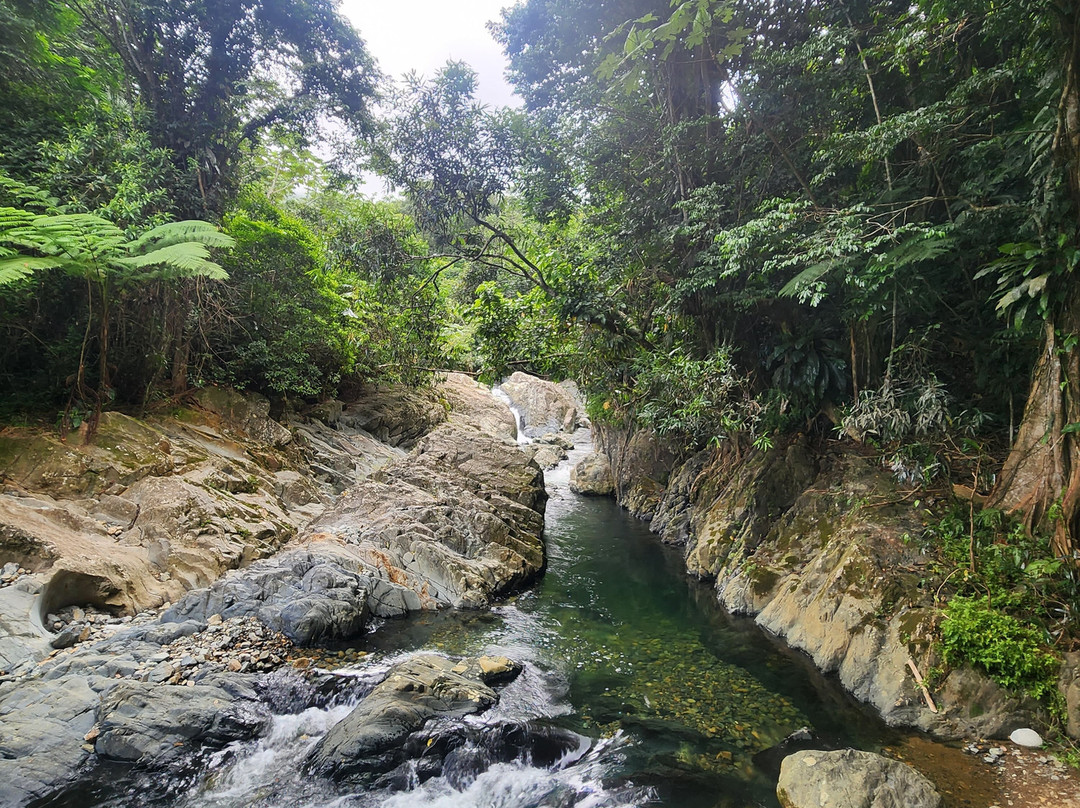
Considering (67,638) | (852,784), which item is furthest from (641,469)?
(67,638)

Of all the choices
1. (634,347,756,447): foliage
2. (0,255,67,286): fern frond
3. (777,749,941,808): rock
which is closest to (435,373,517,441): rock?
(634,347,756,447): foliage

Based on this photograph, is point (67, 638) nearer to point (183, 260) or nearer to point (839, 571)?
point (183, 260)

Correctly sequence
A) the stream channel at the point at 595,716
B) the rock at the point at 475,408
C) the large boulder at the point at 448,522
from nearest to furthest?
1. the stream channel at the point at 595,716
2. the large boulder at the point at 448,522
3. the rock at the point at 475,408

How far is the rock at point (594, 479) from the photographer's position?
19.0 m

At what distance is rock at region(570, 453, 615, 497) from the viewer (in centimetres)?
1903

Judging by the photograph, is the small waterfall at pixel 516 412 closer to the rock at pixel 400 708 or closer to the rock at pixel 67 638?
the rock at pixel 400 708

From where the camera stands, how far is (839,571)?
7.07 meters

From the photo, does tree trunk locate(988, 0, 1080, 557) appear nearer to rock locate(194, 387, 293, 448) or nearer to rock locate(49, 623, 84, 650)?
rock locate(49, 623, 84, 650)

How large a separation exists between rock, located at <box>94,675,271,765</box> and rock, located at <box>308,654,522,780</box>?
92cm

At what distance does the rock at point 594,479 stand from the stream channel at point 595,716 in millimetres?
9318

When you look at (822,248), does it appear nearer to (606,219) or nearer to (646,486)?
(606,219)

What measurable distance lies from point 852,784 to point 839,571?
Answer: 345cm

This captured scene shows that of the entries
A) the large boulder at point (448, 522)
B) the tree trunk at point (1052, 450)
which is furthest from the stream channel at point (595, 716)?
the tree trunk at point (1052, 450)

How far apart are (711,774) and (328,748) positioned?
3.66 m
